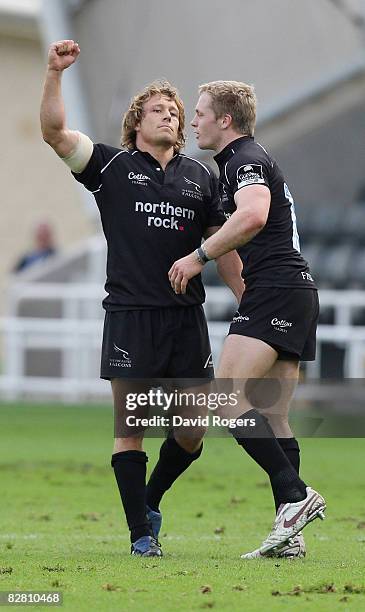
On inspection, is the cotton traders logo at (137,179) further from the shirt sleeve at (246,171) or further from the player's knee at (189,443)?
the player's knee at (189,443)

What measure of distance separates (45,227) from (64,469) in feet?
30.3

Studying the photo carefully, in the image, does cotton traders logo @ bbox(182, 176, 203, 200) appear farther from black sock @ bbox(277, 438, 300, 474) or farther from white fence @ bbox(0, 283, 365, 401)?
white fence @ bbox(0, 283, 365, 401)

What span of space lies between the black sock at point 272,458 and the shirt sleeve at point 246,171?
1.06 metres

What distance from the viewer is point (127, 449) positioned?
272 inches

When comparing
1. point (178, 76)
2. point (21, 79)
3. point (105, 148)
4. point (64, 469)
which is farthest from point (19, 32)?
point (105, 148)

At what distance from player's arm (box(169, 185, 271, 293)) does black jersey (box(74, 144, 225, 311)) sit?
314 mm

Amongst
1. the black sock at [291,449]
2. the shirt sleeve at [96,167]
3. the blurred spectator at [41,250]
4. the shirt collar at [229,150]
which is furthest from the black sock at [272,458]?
the blurred spectator at [41,250]

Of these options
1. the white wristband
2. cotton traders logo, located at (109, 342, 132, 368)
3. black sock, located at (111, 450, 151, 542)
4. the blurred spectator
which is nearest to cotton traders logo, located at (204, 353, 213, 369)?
cotton traders logo, located at (109, 342, 132, 368)

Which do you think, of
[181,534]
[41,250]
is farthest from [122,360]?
[41,250]

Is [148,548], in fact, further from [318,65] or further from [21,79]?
[21,79]

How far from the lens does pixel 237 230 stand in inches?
255

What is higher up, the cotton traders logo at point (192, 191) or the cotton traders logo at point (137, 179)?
the cotton traders logo at point (137, 179)

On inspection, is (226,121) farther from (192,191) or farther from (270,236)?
(270,236)

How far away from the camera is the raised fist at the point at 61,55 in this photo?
6.66m
